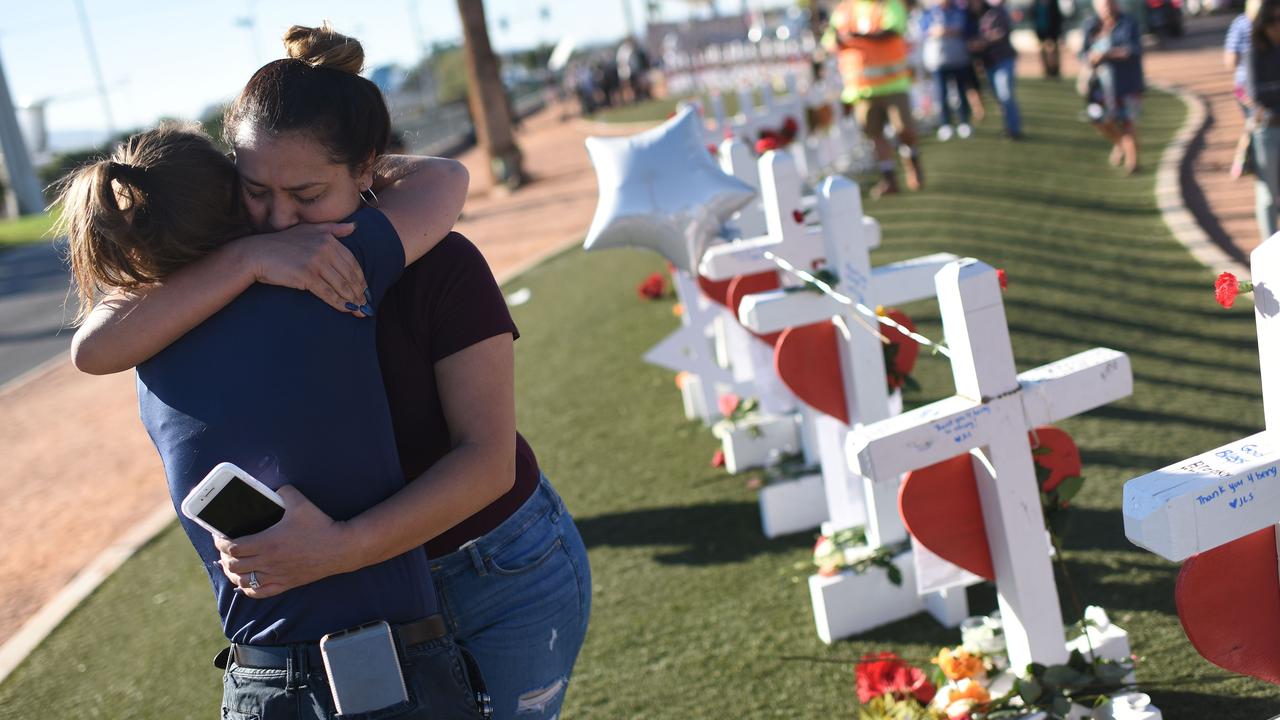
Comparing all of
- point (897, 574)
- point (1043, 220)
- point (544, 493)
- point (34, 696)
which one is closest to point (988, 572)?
point (897, 574)

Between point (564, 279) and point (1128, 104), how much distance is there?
502 cm

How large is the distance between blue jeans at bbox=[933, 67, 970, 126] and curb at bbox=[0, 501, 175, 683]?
9558 mm

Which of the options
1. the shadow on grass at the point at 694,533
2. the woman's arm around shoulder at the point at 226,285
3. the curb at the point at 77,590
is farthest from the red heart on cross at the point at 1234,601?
the curb at the point at 77,590

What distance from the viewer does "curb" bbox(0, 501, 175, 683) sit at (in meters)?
4.65

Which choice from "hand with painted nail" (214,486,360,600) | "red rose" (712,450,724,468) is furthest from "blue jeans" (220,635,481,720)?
"red rose" (712,450,724,468)

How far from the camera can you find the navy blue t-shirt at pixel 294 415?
1518 mm

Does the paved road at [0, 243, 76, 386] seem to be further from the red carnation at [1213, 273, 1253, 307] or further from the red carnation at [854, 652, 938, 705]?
the red carnation at [1213, 273, 1253, 307]

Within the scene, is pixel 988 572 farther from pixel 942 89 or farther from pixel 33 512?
pixel 942 89

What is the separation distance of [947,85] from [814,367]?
10.8m

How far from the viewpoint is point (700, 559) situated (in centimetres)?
414

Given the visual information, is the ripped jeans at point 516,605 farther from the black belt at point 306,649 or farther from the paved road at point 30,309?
the paved road at point 30,309

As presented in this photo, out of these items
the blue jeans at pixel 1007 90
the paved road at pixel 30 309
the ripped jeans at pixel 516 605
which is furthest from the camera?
the paved road at pixel 30 309

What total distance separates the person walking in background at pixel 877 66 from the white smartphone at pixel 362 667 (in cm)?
873

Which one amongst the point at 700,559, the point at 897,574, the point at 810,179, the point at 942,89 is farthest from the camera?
the point at 942,89
